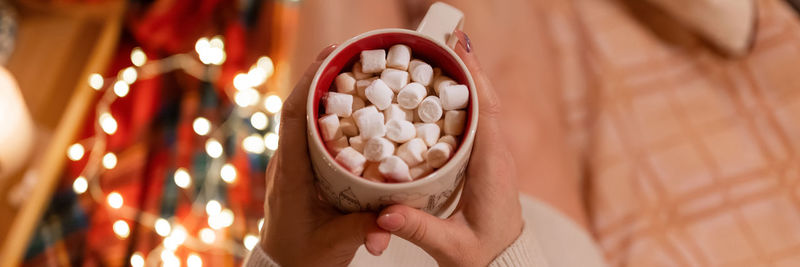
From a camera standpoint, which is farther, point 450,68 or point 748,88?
point 748,88

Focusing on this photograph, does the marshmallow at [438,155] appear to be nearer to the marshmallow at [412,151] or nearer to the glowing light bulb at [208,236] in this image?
the marshmallow at [412,151]

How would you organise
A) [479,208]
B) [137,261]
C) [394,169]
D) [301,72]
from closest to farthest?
[394,169], [479,208], [301,72], [137,261]

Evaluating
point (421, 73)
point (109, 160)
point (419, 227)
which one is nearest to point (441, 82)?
point (421, 73)

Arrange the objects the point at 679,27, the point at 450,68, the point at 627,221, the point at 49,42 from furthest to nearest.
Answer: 1. the point at 49,42
2. the point at 679,27
3. the point at 627,221
4. the point at 450,68

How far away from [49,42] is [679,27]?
130 centimetres

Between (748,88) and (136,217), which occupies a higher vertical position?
(748,88)

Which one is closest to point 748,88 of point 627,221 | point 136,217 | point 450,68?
point 627,221

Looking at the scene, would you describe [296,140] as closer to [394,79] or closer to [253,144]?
[394,79]

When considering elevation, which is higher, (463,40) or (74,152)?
(463,40)

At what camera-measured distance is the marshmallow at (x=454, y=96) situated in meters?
0.44

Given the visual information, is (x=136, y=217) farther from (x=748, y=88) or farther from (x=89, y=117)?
(x=748, y=88)

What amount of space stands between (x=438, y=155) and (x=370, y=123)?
0.19ft

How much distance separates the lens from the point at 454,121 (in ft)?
1.46

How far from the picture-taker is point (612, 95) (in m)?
1.04
